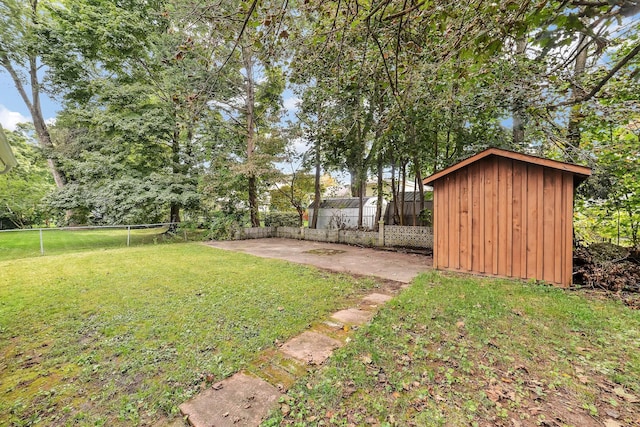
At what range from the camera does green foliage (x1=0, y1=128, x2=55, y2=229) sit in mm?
13680

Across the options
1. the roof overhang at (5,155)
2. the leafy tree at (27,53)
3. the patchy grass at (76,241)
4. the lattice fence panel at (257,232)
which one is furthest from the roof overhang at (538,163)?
the leafy tree at (27,53)

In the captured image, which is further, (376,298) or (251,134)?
(251,134)

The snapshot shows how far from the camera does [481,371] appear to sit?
210 cm

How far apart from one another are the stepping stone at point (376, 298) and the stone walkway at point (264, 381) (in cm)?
78

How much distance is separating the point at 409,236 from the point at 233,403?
754 cm

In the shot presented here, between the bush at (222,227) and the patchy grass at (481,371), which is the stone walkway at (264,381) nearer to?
the patchy grass at (481,371)

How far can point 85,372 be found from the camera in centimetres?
214

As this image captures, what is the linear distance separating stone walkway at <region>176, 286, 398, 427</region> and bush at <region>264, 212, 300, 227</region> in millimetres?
9488

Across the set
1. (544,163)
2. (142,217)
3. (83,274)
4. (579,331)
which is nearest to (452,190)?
(544,163)

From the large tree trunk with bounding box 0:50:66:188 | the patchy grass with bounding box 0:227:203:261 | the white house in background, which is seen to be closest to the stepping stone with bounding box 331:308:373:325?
the white house in background

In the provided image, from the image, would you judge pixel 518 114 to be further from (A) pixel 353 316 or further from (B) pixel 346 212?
(B) pixel 346 212

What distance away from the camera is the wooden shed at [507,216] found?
171 inches

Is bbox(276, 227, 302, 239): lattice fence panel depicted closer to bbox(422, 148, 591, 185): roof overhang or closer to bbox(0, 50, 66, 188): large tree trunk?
bbox(422, 148, 591, 185): roof overhang

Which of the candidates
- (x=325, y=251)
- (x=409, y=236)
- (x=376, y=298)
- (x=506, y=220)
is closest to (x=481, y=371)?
(x=376, y=298)
